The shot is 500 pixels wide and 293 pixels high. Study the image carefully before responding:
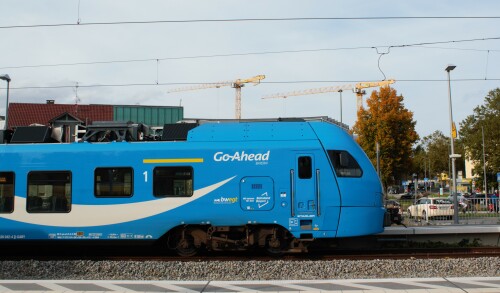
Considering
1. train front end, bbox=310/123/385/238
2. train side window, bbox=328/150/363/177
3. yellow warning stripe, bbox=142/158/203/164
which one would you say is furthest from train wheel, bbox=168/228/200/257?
train side window, bbox=328/150/363/177

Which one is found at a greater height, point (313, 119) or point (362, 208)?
point (313, 119)

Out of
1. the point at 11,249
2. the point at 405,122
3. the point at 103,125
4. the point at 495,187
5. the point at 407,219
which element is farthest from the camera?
the point at 495,187

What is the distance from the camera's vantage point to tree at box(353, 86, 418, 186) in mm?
36219

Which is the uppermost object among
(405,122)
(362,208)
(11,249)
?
(405,122)

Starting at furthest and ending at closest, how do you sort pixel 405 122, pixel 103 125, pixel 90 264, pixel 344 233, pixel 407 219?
pixel 405 122
pixel 407 219
pixel 103 125
pixel 344 233
pixel 90 264

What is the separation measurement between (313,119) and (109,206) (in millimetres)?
5595

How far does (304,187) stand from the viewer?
38.9 ft

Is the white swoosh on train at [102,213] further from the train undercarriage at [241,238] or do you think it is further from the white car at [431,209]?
the white car at [431,209]

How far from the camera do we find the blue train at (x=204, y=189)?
1180 cm

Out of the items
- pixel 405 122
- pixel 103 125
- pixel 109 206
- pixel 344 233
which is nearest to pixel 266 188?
pixel 344 233

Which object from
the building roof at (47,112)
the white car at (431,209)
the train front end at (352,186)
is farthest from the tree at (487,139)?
the train front end at (352,186)

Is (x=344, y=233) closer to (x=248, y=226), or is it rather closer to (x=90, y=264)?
(x=248, y=226)

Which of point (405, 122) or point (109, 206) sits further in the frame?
point (405, 122)

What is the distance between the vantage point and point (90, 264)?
1084 cm
